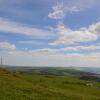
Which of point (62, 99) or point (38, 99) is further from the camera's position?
point (62, 99)

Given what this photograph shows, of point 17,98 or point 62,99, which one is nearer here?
point 17,98

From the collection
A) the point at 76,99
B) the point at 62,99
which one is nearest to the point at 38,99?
the point at 62,99

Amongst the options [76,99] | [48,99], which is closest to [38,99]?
[48,99]

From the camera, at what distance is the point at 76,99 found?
107 ft

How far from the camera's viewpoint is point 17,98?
27062 mm

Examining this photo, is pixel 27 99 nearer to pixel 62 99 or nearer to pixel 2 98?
pixel 2 98

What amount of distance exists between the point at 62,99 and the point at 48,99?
2.36 m

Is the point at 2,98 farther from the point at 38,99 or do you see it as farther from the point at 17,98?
the point at 38,99

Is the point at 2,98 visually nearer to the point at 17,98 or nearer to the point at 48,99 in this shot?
the point at 17,98

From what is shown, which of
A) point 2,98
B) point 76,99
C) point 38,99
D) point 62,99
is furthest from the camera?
point 76,99

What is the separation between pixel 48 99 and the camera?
94.5ft

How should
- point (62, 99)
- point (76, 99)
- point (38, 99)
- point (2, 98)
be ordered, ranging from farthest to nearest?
1. point (76, 99)
2. point (62, 99)
3. point (38, 99)
4. point (2, 98)

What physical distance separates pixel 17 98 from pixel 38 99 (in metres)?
2.54

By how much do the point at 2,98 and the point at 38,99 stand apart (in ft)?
14.1
